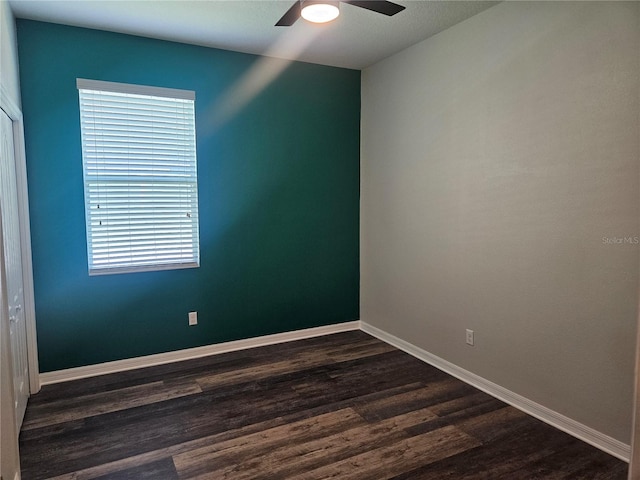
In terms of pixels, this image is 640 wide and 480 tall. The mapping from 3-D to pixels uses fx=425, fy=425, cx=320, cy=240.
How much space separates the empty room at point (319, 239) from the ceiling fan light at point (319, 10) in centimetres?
2

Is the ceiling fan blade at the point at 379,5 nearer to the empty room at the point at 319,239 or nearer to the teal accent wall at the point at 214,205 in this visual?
the empty room at the point at 319,239

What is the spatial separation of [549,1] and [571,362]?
2189 mm

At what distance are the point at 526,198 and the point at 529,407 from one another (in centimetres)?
138

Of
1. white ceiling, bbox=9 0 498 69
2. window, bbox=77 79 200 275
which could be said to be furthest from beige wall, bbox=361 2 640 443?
window, bbox=77 79 200 275

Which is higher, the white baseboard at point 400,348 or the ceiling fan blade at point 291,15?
the ceiling fan blade at point 291,15

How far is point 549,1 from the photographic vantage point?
8.45ft

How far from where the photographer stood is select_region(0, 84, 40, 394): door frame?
9.78 ft

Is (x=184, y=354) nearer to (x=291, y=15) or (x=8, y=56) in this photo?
(x=8, y=56)

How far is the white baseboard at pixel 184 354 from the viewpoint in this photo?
11.0ft

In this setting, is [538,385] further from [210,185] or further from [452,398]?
[210,185]

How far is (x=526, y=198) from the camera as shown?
9.16ft

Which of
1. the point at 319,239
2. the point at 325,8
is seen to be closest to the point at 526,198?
the point at 325,8

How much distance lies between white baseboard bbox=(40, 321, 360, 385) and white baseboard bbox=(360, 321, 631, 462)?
776 mm

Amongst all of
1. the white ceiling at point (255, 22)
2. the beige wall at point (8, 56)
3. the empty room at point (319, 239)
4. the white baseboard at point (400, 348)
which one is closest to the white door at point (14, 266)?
the empty room at point (319, 239)
